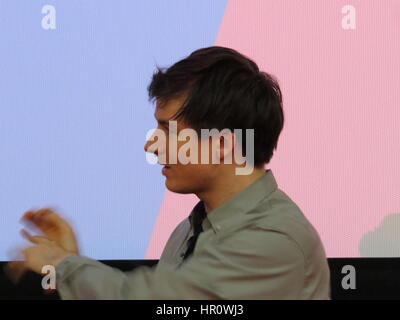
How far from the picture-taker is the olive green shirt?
104 cm

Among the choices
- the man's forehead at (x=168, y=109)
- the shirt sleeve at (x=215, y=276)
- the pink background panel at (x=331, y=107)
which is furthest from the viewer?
the pink background panel at (x=331, y=107)

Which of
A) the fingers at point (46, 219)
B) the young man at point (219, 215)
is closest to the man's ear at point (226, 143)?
the young man at point (219, 215)

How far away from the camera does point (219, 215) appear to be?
3.79ft

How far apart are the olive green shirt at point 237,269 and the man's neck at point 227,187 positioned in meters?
0.04

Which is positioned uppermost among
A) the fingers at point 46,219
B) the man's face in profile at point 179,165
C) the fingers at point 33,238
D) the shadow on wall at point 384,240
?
the man's face in profile at point 179,165

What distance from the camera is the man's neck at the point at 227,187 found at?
1.17 m

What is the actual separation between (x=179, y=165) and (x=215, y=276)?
0.20 metres

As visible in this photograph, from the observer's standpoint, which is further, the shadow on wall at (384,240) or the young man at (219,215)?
the shadow on wall at (384,240)

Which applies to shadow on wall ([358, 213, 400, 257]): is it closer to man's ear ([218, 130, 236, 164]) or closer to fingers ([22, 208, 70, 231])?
man's ear ([218, 130, 236, 164])

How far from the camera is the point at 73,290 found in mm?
1043

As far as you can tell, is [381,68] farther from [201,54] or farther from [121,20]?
[201,54]

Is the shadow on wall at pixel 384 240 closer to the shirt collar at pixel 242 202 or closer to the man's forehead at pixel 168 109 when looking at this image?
the shirt collar at pixel 242 202

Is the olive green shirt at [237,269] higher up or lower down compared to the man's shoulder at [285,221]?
lower down

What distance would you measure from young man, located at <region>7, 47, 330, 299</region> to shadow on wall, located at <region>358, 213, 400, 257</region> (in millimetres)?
1106
